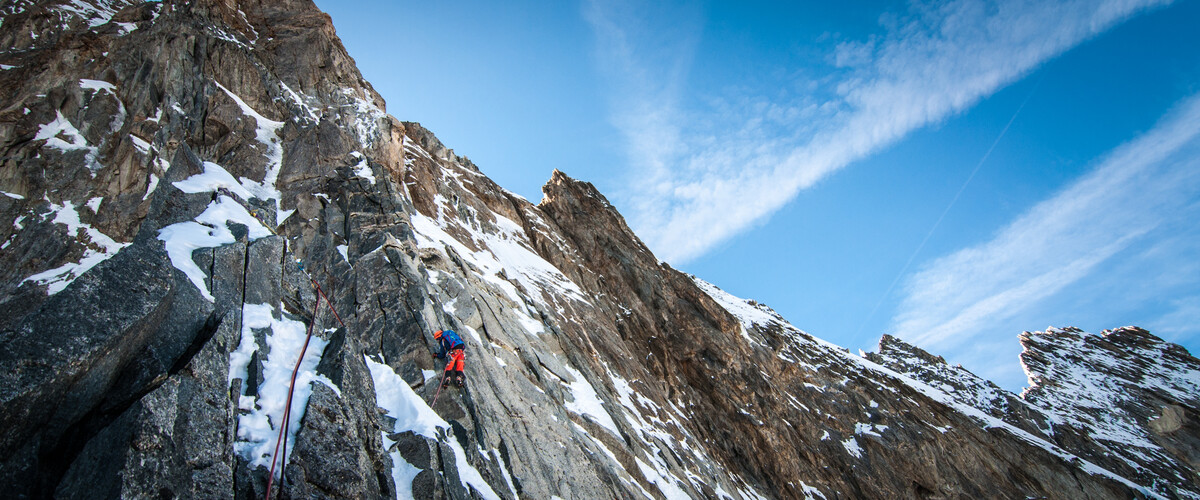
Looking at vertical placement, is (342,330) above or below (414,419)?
above

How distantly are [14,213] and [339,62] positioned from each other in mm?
22478

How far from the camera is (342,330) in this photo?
30.7 ft

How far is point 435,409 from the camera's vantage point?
39.0 feet

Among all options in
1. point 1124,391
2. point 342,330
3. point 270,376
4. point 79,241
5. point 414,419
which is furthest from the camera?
point 1124,391

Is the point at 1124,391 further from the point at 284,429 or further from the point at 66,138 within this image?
the point at 66,138

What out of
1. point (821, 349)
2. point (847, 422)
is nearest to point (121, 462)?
point (847, 422)

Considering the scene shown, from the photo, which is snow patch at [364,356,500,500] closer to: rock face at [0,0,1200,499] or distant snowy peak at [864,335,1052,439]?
rock face at [0,0,1200,499]

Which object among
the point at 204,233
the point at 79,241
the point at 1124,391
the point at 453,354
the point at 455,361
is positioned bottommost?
the point at 455,361

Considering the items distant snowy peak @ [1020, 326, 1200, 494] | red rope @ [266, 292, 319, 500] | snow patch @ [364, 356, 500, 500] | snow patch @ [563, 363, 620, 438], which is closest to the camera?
red rope @ [266, 292, 319, 500]

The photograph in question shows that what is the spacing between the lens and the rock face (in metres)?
6.26

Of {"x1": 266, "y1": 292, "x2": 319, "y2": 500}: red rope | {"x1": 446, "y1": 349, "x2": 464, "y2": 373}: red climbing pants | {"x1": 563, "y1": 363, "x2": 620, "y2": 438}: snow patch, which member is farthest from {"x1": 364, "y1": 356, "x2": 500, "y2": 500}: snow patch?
{"x1": 563, "y1": 363, "x2": 620, "y2": 438}: snow patch

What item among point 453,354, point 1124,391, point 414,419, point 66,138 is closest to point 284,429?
point 414,419

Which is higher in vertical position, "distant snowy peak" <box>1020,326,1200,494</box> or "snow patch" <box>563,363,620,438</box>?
"distant snowy peak" <box>1020,326,1200,494</box>

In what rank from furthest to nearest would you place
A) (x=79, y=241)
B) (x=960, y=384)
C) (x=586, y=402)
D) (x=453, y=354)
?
(x=960, y=384)
(x=79, y=241)
(x=586, y=402)
(x=453, y=354)
